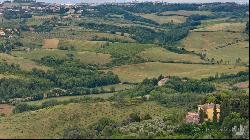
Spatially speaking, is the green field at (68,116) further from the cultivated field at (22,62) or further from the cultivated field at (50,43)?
the cultivated field at (50,43)

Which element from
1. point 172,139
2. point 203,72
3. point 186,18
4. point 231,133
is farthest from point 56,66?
point 186,18

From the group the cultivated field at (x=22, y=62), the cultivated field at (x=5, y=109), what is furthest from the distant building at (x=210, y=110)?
the cultivated field at (x=22, y=62)

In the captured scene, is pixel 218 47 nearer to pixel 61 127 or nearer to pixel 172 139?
pixel 61 127

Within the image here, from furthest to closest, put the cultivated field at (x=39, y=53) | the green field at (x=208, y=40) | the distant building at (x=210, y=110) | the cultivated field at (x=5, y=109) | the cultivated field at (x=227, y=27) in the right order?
1. the cultivated field at (x=227, y=27)
2. the green field at (x=208, y=40)
3. the cultivated field at (x=39, y=53)
4. the cultivated field at (x=5, y=109)
5. the distant building at (x=210, y=110)

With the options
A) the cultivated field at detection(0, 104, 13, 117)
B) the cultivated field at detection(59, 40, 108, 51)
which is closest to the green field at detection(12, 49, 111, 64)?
the cultivated field at detection(59, 40, 108, 51)

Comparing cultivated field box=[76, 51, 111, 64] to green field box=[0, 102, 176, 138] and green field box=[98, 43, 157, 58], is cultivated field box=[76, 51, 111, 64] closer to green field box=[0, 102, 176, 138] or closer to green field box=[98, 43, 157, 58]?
green field box=[98, 43, 157, 58]

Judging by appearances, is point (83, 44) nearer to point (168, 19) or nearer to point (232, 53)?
point (232, 53)
